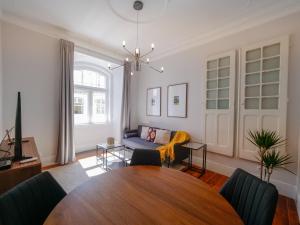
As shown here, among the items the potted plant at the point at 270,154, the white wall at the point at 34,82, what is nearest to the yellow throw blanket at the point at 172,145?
the potted plant at the point at 270,154

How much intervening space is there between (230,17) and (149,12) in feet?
4.86

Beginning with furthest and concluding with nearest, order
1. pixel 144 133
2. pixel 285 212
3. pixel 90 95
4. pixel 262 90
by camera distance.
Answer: pixel 90 95 < pixel 144 133 < pixel 262 90 < pixel 285 212

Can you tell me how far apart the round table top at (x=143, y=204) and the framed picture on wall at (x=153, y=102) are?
10.1ft

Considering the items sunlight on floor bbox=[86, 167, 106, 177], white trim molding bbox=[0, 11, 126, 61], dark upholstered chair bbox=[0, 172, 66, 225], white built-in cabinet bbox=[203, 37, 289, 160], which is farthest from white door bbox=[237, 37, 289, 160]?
white trim molding bbox=[0, 11, 126, 61]

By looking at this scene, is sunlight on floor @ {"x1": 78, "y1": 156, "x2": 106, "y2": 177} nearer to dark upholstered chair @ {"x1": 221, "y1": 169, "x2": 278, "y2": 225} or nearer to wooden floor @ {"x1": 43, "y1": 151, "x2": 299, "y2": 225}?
wooden floor @ {"x1": 43, "y1": 151, "x2": 299, "y2": 225}

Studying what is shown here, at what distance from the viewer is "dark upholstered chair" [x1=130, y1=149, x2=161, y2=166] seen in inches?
67.9

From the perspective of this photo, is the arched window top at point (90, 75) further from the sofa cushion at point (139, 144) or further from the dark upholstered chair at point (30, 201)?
the dark upholstered chair at point (30, 201)

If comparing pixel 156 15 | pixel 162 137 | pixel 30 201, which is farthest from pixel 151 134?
pixel 30 201

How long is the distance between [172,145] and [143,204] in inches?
85.5

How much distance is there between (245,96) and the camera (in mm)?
2693

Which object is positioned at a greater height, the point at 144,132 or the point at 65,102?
the point at 65,102

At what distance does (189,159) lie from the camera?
→ 3447mm

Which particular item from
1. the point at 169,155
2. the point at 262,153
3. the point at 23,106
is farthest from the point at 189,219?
the point at 23,106

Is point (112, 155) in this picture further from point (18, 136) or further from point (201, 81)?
point (201, 81)
